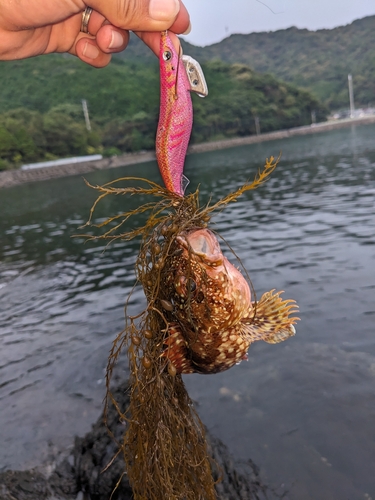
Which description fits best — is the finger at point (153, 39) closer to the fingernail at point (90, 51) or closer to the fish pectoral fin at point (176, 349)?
the fingernail at point (90, 51)

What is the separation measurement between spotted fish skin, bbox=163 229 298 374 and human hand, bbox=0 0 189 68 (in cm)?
187

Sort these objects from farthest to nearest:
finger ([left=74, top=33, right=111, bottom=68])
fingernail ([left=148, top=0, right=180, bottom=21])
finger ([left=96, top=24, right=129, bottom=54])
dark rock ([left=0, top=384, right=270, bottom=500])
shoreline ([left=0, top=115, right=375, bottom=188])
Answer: shoreline ([left=0, top=115, right=375, bottom=188]) → dark rock ([left=0, top=384, right=270, bottom=500]) → finger ([left=74, top=33, right=111, bottom=68]) → finger ([left=96, top=24, right=129, bottom=54]) → fingernail ([left=148, top=0, right=180, bottom=21])

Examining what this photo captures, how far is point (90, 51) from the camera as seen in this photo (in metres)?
4.55

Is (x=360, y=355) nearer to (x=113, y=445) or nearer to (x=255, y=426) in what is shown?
(x=255, y=426)

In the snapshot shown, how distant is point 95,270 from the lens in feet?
54.3

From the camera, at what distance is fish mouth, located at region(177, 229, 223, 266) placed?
2.73 metres

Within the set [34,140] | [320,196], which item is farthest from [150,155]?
[320,196]

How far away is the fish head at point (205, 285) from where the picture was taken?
2764 millimetres

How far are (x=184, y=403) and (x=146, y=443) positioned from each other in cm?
48

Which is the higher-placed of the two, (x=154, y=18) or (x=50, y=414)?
(x=154, y=18)

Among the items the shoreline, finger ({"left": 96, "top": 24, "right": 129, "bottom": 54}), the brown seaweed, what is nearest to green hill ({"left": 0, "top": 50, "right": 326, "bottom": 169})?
the shoreline

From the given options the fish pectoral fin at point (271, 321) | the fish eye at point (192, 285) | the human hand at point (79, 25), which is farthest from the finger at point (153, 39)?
the fish pectoral fin at point (271, 321)

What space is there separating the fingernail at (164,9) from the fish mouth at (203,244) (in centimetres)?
182

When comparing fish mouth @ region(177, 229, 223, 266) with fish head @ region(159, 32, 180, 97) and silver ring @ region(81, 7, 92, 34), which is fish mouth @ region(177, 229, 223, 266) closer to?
fish head @ region(159, 32, 180, 97)
